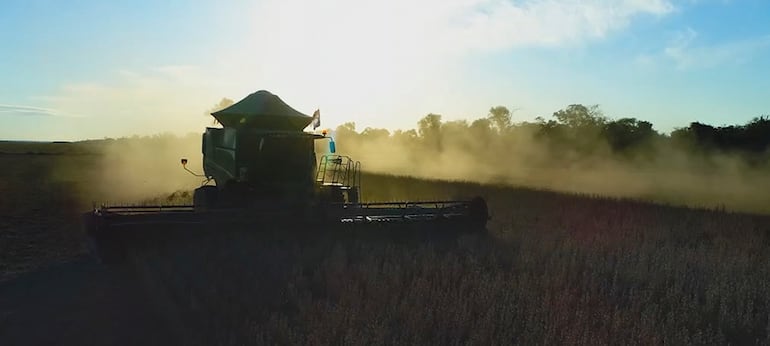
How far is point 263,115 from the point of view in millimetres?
15516

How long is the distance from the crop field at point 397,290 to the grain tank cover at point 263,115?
476 cm

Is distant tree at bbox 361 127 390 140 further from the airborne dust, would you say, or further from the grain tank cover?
the grain tank cover

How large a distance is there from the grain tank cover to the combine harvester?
1.0 inches

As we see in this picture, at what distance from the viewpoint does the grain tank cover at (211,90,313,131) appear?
1557 centimetres

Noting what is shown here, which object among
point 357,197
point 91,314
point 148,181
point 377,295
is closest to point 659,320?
point 377,295

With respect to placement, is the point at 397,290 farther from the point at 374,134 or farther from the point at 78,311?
the point at 374,134

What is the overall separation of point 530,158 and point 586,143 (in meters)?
5.68

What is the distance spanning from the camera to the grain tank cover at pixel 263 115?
51.1ft

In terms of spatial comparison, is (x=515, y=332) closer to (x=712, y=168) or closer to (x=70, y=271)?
(x=70, y=271)

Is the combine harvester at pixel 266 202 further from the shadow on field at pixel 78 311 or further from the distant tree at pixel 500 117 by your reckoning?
the distant tree at pixel 500 117

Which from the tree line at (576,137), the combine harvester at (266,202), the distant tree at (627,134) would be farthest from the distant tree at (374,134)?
the combine harvester at (266,202)

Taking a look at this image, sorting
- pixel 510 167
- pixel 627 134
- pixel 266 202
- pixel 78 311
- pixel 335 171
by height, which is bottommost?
pixel 78 311

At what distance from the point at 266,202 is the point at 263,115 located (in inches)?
106

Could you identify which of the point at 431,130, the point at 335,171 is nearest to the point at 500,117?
the point at 431,130
